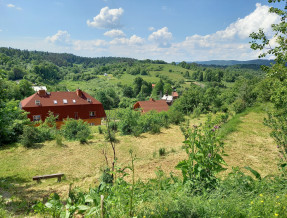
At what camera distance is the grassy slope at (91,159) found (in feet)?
20.2

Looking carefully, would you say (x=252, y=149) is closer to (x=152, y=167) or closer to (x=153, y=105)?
(x=152, y=167)

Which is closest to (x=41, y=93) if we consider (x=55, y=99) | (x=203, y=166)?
(x=55, y=99)

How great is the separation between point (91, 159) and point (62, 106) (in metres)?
20.9

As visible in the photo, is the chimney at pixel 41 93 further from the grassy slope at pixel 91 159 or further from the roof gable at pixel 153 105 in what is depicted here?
A: the roof gable at pixel 153 105

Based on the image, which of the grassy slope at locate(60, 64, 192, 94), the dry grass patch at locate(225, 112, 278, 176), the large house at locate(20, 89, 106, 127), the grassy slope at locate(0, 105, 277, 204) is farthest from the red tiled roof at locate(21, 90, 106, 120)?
the grassy slope at locate(60, 64, 192, 94)

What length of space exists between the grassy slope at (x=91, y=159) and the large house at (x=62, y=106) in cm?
1648

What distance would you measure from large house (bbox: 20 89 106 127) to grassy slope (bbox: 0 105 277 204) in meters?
16.5

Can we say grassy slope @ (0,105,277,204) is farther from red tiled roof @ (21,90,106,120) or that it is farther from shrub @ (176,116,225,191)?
red tiled roof @ (21,90,106,120)

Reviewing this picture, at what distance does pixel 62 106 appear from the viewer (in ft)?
89.0

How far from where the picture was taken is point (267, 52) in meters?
5.47

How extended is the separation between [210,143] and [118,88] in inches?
3595

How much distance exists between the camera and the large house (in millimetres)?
25594

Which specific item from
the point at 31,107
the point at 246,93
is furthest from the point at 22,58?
the point at 246,93

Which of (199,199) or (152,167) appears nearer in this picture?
(199,199)
